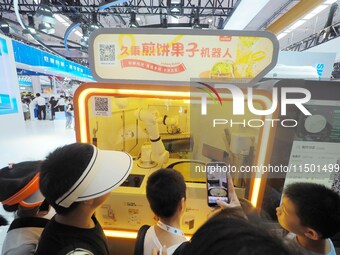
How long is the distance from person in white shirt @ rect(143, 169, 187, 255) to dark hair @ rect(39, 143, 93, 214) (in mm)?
459

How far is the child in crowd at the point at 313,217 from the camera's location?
3.49 feet

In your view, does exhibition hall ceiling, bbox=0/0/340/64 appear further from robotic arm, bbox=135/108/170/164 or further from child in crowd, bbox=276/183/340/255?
child in crowd, bbox=276/183/340/255

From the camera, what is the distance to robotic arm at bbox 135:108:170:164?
1.78 m

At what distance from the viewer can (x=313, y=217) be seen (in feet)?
3.54

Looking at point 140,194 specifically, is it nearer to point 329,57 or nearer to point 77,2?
point 329,57

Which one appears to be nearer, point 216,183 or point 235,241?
point 235,241

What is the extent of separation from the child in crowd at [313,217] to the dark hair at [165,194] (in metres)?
0.62

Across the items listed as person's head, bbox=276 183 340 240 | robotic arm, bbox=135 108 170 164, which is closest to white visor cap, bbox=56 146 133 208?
robotic arm, bbox=135 108 170 164

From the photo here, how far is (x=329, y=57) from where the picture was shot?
2908 mm

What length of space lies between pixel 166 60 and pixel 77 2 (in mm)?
7319

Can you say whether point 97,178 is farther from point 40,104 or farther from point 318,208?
point 40,104

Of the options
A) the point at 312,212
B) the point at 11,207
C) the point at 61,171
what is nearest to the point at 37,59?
the point at 11,207

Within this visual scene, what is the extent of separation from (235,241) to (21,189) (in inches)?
43.6

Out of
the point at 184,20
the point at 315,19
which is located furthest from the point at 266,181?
the point at 184,20
